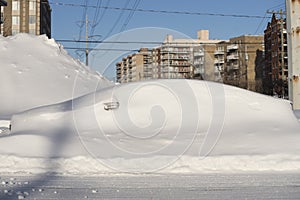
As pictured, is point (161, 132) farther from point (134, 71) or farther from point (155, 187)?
point (134, 71)

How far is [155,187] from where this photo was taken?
4.82m

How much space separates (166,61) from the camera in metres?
17.6

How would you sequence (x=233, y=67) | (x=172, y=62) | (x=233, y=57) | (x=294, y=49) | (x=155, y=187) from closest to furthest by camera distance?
(x=155, y=187) → (x=294, y=49) → (x=172, y=62) → (x=233, y=67) → (x=233, y=57)

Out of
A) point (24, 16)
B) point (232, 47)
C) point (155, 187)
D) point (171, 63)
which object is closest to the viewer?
point (155, 187)

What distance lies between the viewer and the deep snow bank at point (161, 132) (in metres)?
6.16

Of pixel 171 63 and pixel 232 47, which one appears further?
pixel 232 47

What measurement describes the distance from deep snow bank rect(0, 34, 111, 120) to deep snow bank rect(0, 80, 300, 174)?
494 centimetres

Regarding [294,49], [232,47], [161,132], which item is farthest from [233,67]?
[161,132]

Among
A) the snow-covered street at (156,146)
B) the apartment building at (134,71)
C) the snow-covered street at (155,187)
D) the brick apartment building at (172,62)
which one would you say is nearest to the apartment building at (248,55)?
the brick apartment building at (172,62)

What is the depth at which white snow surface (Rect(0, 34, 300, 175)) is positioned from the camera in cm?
613

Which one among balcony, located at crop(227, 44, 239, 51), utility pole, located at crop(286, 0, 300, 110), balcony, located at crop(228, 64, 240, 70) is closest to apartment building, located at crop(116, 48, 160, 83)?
utility pole, located at crop(286, 0, 300, 110)

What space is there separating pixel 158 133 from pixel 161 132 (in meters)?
0.08

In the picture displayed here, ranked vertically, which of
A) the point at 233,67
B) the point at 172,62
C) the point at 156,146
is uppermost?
the point at 233,67

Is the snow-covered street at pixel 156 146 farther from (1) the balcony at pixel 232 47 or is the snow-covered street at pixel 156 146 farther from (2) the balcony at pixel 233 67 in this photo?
(1) the balcony at pixel 232 47
